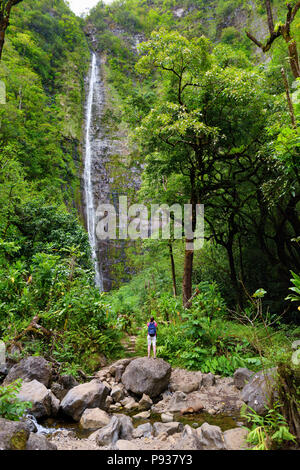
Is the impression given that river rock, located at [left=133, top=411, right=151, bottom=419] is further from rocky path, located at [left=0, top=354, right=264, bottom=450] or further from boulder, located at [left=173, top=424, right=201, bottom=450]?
boulder, located at [left=173, top=424, right=201, bottom=450]

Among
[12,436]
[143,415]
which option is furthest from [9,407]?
[143,415]

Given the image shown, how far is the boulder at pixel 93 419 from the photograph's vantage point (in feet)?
13.9

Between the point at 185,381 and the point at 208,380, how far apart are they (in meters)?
0.46

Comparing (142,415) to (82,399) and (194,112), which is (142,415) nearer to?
(82,399)

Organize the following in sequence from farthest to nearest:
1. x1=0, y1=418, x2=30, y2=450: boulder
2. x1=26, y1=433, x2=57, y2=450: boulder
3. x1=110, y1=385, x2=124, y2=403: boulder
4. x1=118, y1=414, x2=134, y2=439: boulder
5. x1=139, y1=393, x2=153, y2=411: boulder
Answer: x1=110, y1=385, x2=124, y2=403: boulder, x1=139, y1=393, x2=153, y2=411: boulder, x1=118, y1=414, x2=134, y2=439: boulder, x1=26, y1=433, x2=57, y2=450: boulder, x1=0, y1=418, x2=30, y2=450: boulder

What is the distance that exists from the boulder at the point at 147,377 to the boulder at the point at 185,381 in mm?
253

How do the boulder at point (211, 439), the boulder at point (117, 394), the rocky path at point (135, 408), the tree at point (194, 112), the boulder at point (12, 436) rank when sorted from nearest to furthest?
the boulder at point (12, 436)
the boulder at point (211, 439)
the rocky path at point (135, 408)
the boulder at point (117, 394)
the tree at point (194, 112)

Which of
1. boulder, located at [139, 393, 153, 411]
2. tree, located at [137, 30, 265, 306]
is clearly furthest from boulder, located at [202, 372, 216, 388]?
tree, located at [137, 30, 265, 306]

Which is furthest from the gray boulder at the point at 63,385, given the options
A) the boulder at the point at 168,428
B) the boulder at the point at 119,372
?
the boulder at the point at 168,428

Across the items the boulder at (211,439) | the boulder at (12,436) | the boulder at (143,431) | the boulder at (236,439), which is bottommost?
the boulder at (143,431)

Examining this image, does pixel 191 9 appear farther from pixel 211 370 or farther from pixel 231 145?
pixel 211 370

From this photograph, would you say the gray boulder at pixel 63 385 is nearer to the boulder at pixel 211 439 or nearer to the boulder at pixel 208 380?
the boulder at pixel 208 380

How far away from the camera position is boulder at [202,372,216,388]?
5.61 meters

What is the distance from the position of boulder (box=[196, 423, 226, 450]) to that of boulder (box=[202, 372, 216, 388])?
213 cm
